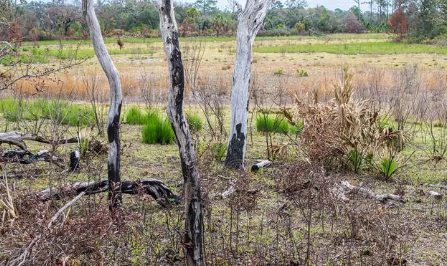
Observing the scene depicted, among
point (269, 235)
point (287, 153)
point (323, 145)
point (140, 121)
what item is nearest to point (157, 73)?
point (140, 121)

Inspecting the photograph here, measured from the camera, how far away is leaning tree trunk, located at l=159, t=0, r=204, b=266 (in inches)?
160

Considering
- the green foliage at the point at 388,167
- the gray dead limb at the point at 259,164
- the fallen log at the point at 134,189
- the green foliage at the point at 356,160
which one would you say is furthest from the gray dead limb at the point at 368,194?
the fallen log at the point at 134,189

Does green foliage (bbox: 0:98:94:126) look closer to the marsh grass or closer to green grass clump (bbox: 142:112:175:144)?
green grass clump (bbox: 142:112:175:144)

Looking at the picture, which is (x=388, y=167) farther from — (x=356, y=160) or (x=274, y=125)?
(x=274, y=125)

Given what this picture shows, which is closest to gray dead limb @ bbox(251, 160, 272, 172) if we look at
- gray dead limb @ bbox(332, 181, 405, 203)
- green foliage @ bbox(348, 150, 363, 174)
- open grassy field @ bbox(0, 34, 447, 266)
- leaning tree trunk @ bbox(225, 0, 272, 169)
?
open grassy field @ bbox(0, 34, 447, 266)

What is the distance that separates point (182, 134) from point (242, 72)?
3.49 m

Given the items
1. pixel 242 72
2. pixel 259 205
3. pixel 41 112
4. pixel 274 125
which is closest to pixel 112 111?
pixel 259 205

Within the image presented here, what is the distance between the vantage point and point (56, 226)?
12.8ft

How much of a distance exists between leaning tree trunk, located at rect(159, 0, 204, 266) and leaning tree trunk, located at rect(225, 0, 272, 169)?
10.7 ft

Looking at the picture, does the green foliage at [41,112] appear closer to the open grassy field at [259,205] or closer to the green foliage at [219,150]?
the open grassy field at [259,205]

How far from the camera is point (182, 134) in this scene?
13.6 feet

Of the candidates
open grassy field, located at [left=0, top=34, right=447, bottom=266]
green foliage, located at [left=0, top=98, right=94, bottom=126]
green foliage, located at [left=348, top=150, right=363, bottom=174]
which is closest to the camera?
open grassy field, located at [left=0, top=34, right=447, bottom=266]

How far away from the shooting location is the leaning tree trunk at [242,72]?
7.43 meters

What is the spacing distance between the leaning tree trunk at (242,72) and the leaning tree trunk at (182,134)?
10.7ft
